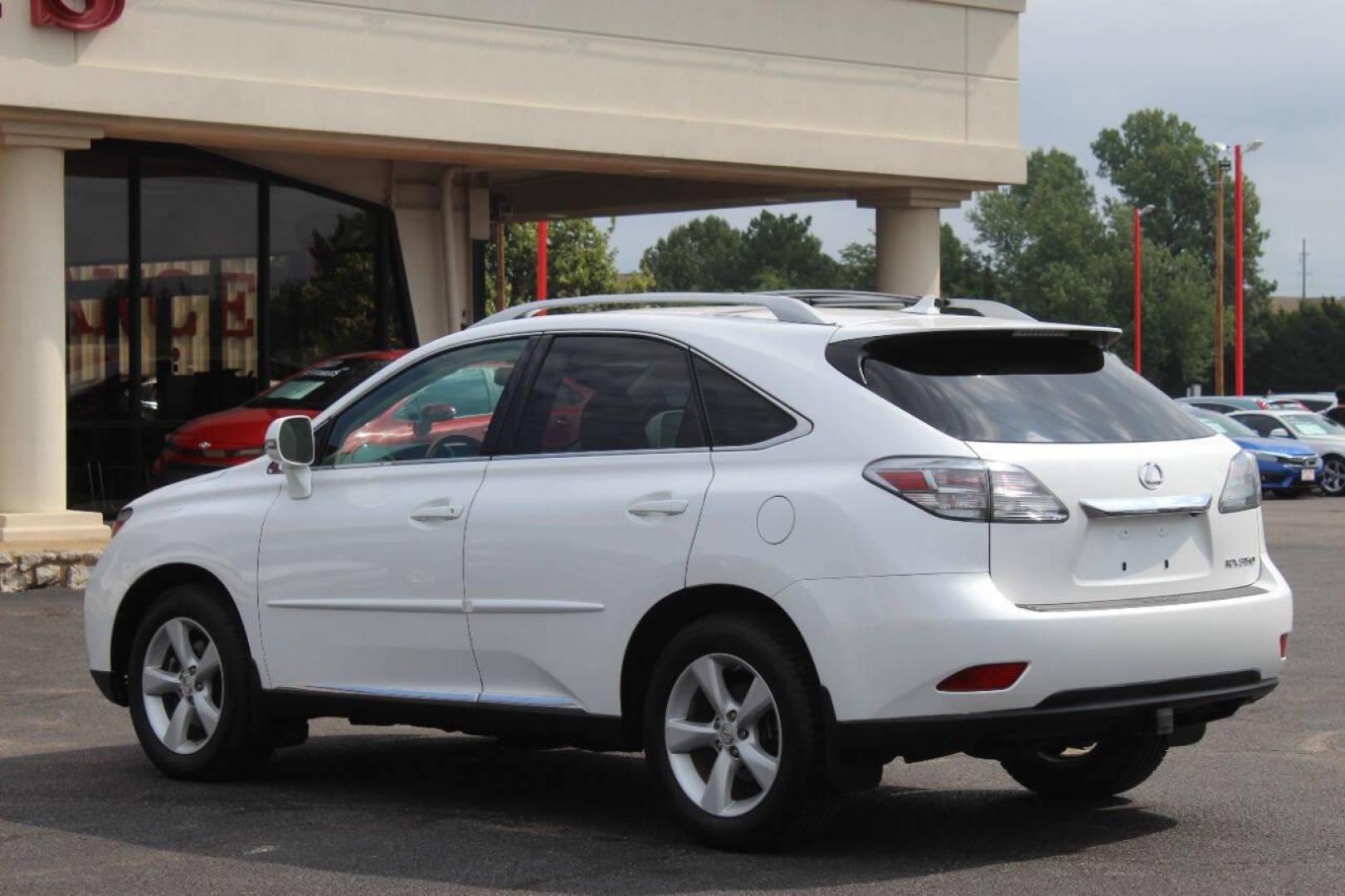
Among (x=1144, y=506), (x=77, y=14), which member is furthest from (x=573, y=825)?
(x=77, y=14)

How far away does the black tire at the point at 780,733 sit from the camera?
615 cm

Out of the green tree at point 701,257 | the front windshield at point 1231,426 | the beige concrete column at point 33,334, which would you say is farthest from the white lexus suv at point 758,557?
the green tree at point 701,257

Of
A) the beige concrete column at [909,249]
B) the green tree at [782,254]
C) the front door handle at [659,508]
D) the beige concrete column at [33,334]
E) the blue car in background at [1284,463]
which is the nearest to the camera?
the front door handle at [659,508]

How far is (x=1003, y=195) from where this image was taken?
12875cm

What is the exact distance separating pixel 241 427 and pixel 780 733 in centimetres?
1207

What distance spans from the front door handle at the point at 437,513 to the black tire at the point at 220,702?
104cm

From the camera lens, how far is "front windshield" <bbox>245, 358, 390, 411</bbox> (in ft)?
60.7

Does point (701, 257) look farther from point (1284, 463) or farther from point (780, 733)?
point (780, 733)

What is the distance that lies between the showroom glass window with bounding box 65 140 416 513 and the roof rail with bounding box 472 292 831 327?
43.5ft

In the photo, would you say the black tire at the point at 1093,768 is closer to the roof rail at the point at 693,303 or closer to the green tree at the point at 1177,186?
the roof rail at the point at 693,303

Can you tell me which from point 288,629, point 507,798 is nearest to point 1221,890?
point 507,798

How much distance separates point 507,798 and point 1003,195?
124 m

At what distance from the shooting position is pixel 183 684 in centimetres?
802

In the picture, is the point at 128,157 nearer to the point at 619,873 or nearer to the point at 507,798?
the point at 507,798
